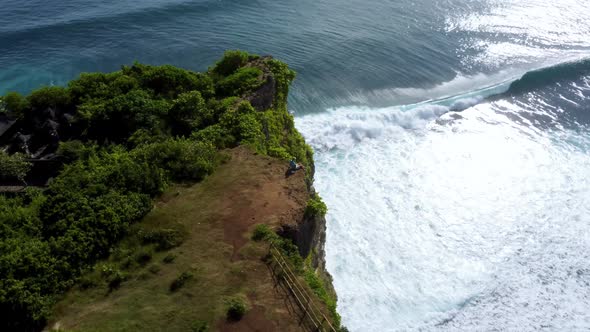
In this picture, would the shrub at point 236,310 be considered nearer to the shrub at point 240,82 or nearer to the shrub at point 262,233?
the shrub at point 262,233

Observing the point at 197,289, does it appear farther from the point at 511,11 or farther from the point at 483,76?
the point at 511,11

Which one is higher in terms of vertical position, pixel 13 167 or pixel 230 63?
pixel 230 63

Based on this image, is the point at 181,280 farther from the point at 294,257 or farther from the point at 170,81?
the point at 170,81

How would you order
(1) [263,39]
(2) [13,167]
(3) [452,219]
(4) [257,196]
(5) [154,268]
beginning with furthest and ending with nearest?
(1) [263,39]
(3) [452,219]
(2) [13,167]
(4) [257,196]
(5) [154,268]

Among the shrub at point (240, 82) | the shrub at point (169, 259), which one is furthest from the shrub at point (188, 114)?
the shrub at point (169, 259)

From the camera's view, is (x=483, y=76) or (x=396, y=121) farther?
(x=483, y=76)

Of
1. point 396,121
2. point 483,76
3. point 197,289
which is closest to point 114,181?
point 197,289

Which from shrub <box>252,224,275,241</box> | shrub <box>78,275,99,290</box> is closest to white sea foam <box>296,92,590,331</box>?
shrub <box>252,224,275,241</box>

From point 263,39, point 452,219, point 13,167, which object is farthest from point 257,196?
point 263,39
